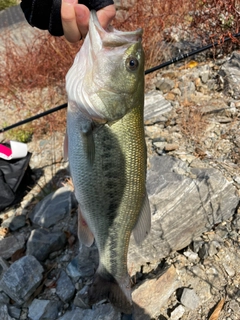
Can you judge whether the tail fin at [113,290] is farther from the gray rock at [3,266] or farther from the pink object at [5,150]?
the pink object at [5,150]

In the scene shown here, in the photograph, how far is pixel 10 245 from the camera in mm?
3473

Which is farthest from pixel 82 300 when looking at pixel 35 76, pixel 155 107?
pixel 35 76

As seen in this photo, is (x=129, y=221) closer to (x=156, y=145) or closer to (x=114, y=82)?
(x=114, y=82)

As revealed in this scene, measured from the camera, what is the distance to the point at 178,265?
9.04 ft

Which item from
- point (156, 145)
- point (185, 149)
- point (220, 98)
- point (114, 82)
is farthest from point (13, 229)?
point (220, 98)

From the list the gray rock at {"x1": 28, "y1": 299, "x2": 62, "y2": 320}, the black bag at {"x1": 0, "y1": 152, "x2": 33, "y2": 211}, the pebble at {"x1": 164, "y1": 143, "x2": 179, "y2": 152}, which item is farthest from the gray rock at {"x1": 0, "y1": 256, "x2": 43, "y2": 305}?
the pebble at {"x1": 164, "y1": 143, "x2": 179, "y2": 152}

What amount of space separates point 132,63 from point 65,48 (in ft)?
13.7

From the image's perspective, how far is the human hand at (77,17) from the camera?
5.24 ft

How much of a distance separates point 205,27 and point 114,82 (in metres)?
4.16

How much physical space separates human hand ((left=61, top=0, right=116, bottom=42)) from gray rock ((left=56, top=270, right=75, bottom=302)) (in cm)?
206

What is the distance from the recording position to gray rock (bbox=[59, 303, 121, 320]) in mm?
2432

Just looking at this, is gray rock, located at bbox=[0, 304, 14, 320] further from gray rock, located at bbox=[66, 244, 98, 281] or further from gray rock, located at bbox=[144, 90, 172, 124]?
gray rock, located at bbox=[144, 90, 172, 124]

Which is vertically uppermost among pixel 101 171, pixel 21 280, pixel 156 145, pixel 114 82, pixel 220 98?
pixel 114 82

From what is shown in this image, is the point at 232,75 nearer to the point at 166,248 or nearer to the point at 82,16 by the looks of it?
the point at 166,248
